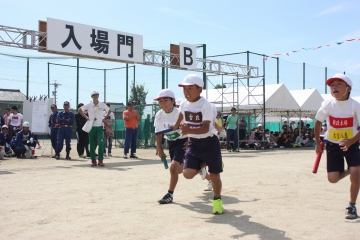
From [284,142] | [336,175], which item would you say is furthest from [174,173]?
[284,142]

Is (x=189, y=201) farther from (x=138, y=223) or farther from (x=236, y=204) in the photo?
(x=138, y=223)

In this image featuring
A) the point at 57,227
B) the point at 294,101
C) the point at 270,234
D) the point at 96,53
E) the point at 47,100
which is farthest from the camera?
the point at 294,101

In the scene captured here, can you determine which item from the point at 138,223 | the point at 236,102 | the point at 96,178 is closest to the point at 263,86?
the point at 236,102

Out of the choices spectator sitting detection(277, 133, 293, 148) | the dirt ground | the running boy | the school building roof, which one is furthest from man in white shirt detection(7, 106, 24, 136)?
the school building roof

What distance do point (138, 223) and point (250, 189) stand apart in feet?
9.50

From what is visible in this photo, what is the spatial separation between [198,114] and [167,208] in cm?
135

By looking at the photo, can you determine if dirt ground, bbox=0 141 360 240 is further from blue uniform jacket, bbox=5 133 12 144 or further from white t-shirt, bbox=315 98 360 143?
blue uniform jacket, bbox=5 133 12 144

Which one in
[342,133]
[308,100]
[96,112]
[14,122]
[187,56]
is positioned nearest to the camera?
[342,133]

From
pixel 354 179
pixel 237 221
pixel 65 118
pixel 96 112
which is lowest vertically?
pixel 237 221

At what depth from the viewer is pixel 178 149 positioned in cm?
609

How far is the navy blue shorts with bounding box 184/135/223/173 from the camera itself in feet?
16.6

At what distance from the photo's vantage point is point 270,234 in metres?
4.09

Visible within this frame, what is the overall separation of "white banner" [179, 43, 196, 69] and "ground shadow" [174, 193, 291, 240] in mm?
12287

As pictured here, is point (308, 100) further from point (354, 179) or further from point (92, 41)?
point (354, 179)
